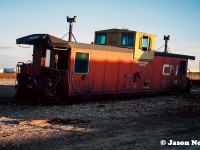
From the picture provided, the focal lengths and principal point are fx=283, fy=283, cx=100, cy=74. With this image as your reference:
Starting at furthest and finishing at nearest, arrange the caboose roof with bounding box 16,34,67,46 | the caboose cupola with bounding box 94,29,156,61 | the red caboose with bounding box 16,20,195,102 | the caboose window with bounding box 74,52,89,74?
the caboose cupola with bounding box 94,29,156,61
the caboose window with bounding box 74,52,89,74
the red caboose with bounding box 16,20,195,102
the caboose roof with bounding box 16,34,67,46

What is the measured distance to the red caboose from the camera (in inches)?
555

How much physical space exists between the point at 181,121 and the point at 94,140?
4535mm

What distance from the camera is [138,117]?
37.3 feet

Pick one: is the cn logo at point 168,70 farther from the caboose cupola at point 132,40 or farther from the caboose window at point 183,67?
the caboose cupola at point 132,40

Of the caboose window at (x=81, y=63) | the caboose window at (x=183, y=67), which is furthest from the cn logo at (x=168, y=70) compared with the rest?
the caboose window at (x=81, y=63)

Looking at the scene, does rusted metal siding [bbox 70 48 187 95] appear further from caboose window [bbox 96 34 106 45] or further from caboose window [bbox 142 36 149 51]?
caboose window [bbox 96 34 106 45]

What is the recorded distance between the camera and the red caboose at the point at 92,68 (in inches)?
555

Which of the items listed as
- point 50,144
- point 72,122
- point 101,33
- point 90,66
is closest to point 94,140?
point 50,144

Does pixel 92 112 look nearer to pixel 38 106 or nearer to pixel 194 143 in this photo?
pixel 38 106

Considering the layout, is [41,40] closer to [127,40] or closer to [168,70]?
[127,40]

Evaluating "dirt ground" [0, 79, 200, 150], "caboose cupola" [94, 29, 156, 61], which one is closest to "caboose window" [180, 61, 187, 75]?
"caboose cupola" [94, 29, 156, 61]

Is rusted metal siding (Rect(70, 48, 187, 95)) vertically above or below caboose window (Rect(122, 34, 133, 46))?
below

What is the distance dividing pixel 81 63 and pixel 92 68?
82 centimetres

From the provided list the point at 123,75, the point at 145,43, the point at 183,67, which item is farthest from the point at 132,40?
the point at 183,67
